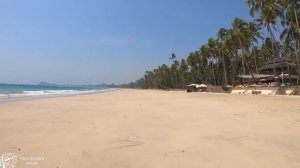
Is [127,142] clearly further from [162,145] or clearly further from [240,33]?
[240,33]

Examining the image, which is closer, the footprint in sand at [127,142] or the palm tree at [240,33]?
the footprint in sand at [127,142]

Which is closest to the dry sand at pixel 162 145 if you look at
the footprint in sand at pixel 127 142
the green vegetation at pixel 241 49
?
the footprint in sand at pixel 127 142

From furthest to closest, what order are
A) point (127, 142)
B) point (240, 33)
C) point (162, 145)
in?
point (240, 33) → point (127, 142) → point (162, 145)

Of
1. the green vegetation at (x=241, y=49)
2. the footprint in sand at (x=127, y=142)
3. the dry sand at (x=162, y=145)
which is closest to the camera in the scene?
the dry sand at (x=162, y=145)

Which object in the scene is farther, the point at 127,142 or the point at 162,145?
the point at 127,142

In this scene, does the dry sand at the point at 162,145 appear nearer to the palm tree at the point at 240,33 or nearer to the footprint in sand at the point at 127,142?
the footprint in sand at the point at 127,142

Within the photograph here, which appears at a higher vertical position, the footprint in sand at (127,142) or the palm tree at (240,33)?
the palm tree at (240,33)

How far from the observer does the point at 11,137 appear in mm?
7840

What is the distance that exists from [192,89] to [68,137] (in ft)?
169

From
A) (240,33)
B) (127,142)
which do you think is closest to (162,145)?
(127,142)

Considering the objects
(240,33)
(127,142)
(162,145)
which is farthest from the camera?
(240,33)

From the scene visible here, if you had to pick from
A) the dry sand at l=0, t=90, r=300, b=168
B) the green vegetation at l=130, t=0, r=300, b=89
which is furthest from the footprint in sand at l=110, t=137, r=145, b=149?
A: the green vegetation at l=130, t=0, r=300, b=89

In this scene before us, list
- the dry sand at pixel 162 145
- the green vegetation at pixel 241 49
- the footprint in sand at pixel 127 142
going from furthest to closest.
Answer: the green vegetation at pixel 241 49, the footprint in sand at pixel 127 142, the dry sand at pixel 162 145

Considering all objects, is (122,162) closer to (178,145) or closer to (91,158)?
(91,158)
